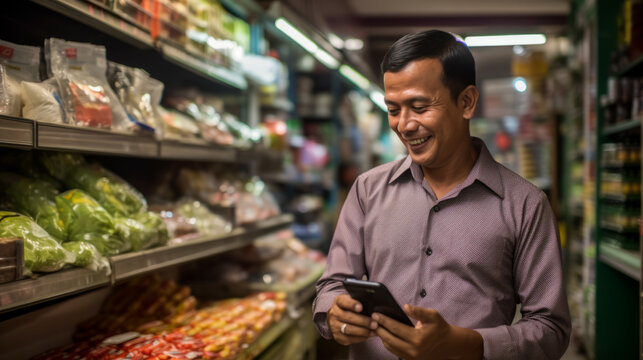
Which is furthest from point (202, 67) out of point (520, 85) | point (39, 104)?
point (520, 85)

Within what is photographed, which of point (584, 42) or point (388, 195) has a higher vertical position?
point (584, 42)

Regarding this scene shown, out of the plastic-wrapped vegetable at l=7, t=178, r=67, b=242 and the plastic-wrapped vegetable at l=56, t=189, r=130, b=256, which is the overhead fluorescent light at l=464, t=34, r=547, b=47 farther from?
the plastic-wrapped vegetable at l=7, t=178, r=67, b=242

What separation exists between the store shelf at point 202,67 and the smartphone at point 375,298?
1654 mm

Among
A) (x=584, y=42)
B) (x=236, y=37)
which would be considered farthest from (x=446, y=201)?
(x=584, y=42)

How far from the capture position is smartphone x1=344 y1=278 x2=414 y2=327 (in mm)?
1372

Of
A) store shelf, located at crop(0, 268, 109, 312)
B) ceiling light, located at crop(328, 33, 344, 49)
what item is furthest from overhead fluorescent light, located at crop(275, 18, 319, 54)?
store shelf, located at crop(0, 268, 109, 312)

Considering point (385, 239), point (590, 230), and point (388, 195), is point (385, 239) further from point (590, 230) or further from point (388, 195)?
point (590, 230)

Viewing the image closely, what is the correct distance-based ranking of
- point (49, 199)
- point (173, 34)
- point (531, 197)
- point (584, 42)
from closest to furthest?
point (531, 197)
point (49, 199)
point (173, 34)
point (584, 42)

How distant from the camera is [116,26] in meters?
2.18

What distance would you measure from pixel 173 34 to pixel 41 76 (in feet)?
2.64

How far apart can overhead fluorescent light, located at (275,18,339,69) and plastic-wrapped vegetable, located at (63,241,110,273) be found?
1964mm

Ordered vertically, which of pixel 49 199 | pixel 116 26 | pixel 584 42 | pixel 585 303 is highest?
pixel 584 42

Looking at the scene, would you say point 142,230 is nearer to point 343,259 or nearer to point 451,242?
point 343,259


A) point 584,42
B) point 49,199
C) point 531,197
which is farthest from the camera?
point 584,42
